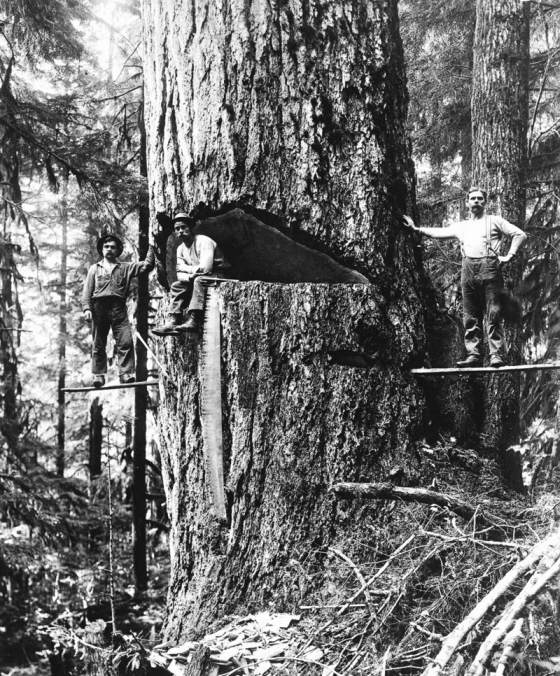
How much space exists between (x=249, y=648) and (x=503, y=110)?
558 centimetres

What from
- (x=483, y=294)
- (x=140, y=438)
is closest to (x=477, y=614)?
(x=483, y=294)

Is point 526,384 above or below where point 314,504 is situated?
above

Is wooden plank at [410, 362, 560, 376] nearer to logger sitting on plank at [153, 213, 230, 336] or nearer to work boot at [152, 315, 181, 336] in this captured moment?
logger sitting on plank at [153, 213, 230, 336]

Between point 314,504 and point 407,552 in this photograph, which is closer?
point 407,552

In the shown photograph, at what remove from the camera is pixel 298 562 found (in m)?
3.75

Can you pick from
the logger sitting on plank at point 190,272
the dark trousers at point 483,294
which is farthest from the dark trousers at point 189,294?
the dark trousers at point 483,294

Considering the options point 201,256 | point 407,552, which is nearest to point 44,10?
point 201,256

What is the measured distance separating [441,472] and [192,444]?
1574 mm

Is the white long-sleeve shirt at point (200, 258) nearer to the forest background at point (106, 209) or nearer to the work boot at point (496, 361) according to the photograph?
the forest background at point (106, 209)

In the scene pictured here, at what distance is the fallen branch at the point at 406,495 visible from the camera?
3609mm

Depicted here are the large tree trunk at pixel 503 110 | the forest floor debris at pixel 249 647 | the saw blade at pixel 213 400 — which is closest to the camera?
the forest floor debris at pixel 249 647

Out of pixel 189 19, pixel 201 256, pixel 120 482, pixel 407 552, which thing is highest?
pixel 189 19

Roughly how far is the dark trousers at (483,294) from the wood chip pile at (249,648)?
2.54 metres

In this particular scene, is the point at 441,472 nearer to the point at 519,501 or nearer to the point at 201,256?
the point at 519,501
